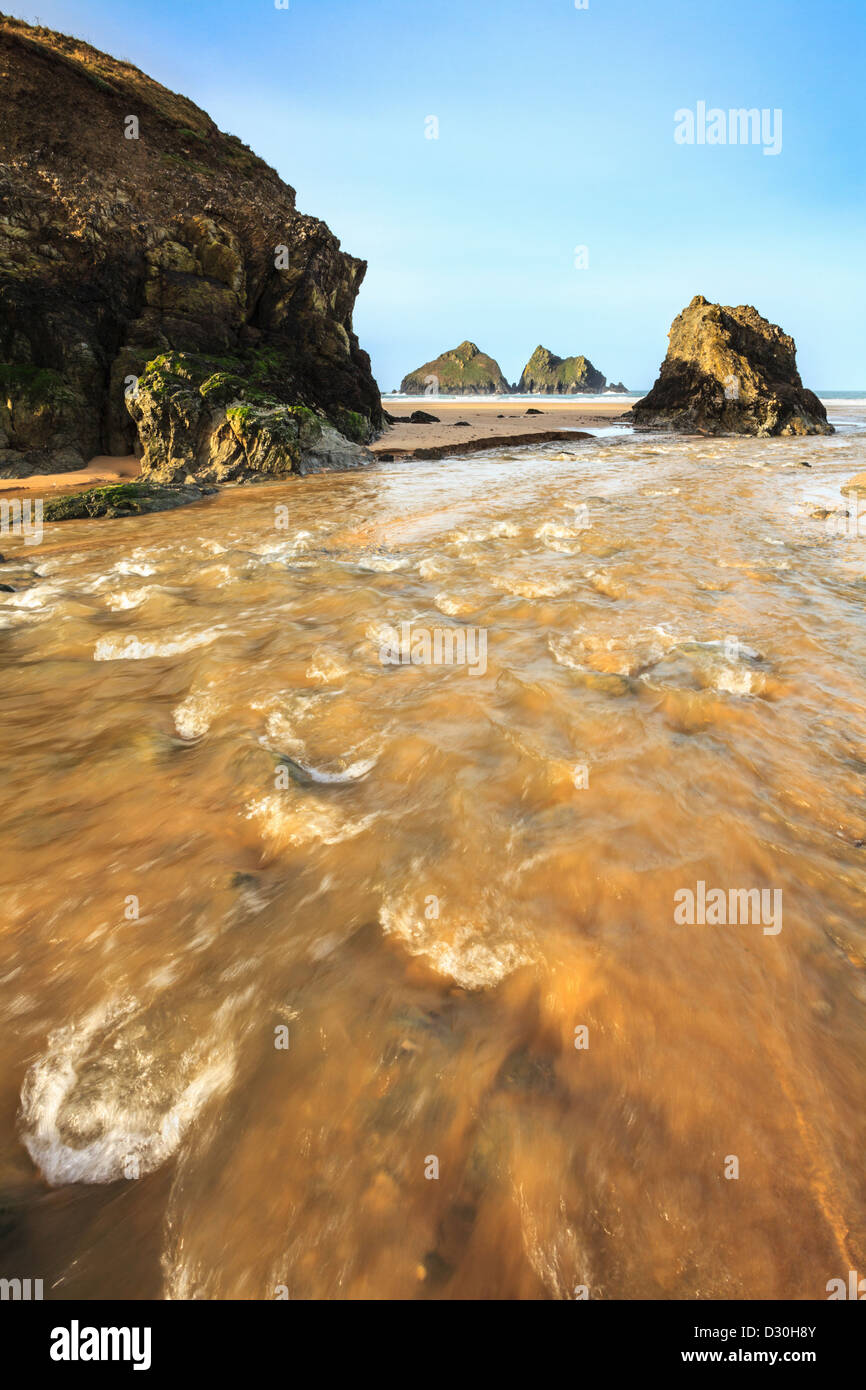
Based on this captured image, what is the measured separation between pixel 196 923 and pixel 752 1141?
192 centimetres

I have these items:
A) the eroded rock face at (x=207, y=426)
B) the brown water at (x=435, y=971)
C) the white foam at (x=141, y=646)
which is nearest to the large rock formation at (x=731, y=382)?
the eroded rock face at (x=207, y=426)

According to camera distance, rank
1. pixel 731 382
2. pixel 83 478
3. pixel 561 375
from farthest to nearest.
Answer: pixel 561 375, pixel 731 382, pixel 83 478

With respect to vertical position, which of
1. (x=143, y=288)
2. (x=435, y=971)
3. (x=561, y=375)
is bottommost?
(x=435, y=971)

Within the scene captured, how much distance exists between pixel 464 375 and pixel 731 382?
363ft

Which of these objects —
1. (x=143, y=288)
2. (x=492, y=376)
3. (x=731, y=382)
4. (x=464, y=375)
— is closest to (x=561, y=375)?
(x=492, y=376)

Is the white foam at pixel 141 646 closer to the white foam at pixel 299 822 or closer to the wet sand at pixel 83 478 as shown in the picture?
the white foam at pixel 299 822

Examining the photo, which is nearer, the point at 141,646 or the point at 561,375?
the point at 141,646

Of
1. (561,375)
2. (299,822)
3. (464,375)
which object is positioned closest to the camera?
(299,822)

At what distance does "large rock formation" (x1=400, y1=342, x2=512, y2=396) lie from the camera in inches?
4870

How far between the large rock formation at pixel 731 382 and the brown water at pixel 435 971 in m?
31.6

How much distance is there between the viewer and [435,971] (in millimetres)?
1991

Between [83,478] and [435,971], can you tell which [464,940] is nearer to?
[435,971]

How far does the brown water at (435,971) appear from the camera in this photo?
4.58 ft

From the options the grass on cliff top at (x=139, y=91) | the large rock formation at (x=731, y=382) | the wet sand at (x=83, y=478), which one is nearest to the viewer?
the wet sand at (x=83, y=478)
